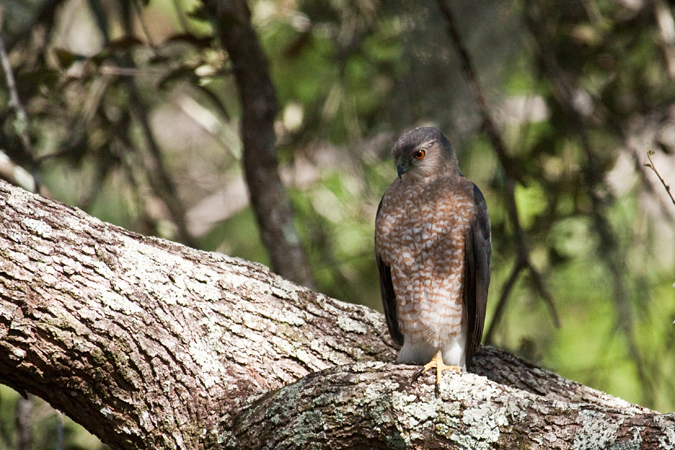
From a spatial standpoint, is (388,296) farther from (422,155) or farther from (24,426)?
(24,426)

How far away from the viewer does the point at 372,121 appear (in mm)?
5434

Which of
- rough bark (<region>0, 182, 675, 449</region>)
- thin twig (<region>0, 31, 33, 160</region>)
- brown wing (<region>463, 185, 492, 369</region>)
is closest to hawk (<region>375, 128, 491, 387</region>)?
brown wing (<region>463, 185, 492, 369</region>)

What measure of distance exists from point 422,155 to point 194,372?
159 cm

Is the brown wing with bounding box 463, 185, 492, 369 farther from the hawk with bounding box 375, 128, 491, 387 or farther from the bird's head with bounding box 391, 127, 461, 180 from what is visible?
the bird's head with bounding box 391, 127, 461, 180

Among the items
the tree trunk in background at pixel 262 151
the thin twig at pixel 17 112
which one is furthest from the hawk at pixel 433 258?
the thin twig at pixel 17 112

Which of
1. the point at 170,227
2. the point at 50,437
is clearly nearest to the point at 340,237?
the point at 170,227

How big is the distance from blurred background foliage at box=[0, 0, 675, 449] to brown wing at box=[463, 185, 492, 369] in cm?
32

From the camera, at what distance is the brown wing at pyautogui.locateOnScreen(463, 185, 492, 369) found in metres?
3.11

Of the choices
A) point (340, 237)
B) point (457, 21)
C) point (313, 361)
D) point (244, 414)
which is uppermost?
point (457, 21)

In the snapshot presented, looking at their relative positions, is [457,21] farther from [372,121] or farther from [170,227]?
[170,227]

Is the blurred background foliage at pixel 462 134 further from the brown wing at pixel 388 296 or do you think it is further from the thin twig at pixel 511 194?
the brown wing at pixel 388 296

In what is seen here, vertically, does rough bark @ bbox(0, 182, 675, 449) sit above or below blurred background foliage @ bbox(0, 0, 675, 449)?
below

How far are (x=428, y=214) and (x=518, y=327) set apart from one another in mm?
2610

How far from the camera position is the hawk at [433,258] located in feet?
10.2
